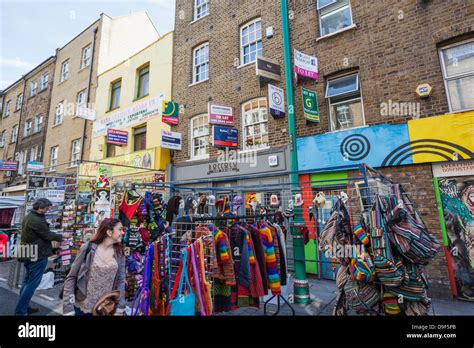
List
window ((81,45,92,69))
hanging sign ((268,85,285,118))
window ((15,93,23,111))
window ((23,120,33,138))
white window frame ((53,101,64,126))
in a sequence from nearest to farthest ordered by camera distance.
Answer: hanging sign ((268,85,285,118)), window ((81,45,92,69)), white window frame ((53,101,64,126)), window ((23,120,33,138)), window ((15,93,23,111))

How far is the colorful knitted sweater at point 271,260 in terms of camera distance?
422 cm

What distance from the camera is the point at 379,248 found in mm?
3400

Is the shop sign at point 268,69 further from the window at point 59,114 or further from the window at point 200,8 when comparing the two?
the window at point 59,114

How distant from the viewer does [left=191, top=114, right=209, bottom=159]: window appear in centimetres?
1102

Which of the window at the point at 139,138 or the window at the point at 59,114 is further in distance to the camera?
A: the window at the point at 59,114

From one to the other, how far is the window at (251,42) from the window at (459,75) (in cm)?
615

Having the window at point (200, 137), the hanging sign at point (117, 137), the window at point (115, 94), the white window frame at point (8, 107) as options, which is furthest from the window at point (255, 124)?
the white window frame at point (8, 107)

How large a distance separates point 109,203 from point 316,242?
5.67m

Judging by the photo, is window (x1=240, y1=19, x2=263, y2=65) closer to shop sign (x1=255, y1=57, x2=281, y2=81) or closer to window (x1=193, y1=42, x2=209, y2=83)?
shop sign (x1=255, y1=57, x2=281, y2=81)

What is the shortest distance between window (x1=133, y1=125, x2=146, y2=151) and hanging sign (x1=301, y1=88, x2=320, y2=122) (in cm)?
903

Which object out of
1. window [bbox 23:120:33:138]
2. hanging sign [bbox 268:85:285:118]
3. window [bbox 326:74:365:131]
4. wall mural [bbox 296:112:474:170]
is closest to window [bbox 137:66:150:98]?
hanging sign [bbox 268:85:285:118]

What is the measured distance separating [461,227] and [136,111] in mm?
14228
